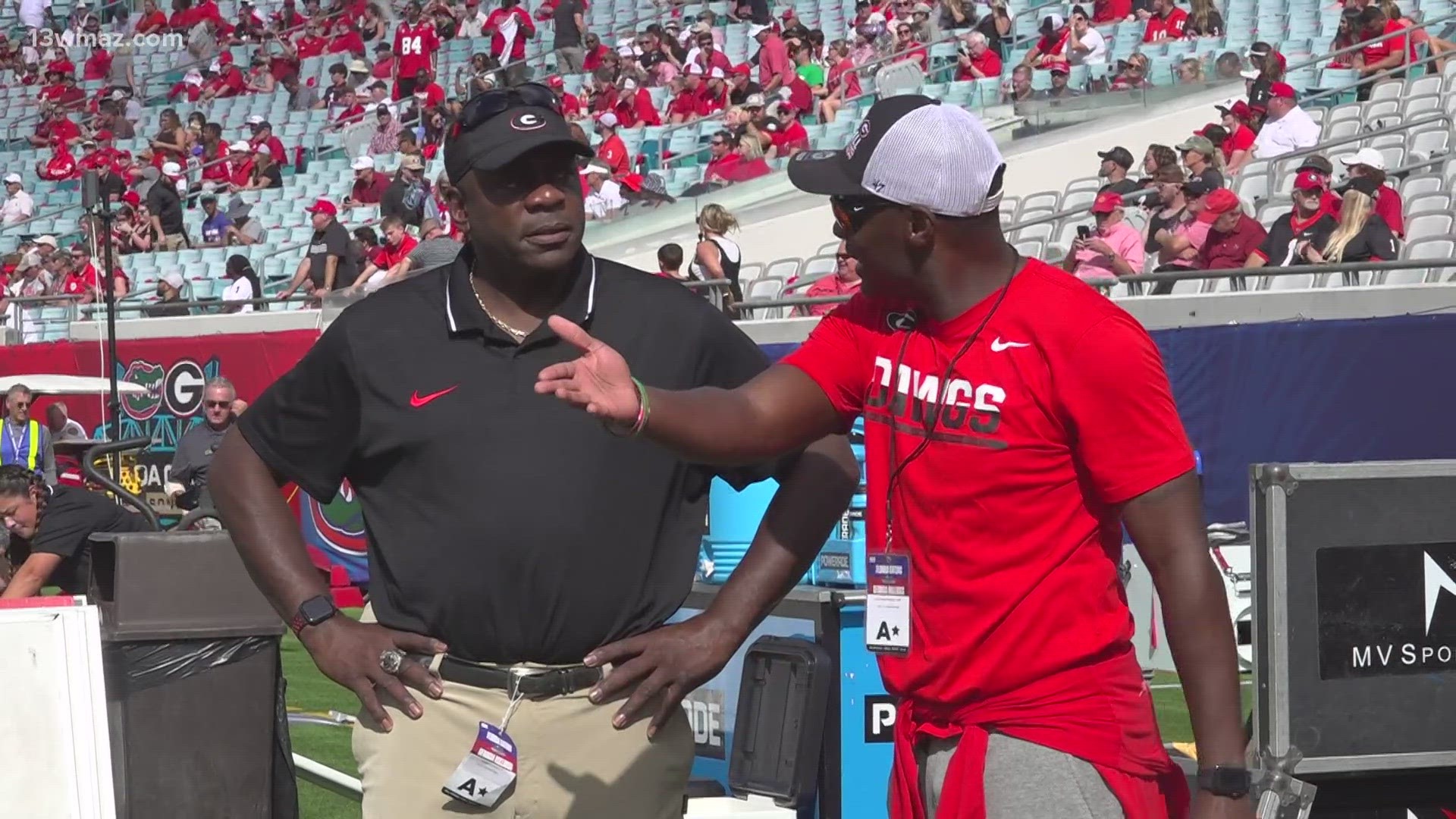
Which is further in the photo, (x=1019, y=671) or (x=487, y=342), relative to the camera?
(x=487, y=342)

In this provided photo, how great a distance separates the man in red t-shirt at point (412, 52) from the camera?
25766 mm

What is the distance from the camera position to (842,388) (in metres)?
3.03

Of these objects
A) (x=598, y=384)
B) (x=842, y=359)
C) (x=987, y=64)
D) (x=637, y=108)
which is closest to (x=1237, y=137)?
(x=987, y=64)

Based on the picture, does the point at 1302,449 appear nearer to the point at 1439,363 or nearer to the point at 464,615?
the point at 1439,363

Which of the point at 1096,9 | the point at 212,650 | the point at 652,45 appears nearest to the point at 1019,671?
the point at 212,650

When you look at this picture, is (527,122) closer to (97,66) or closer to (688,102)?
(688,102)

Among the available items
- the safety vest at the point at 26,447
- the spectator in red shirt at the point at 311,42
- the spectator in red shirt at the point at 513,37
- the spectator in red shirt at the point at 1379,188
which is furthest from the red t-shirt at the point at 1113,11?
the spectator in red shirt at the point at 311,42

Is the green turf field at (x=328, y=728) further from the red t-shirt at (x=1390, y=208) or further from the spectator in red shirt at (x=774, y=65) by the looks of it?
the spectator in red shirt at (x=774, y=65)

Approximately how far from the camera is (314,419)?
10.9 ft

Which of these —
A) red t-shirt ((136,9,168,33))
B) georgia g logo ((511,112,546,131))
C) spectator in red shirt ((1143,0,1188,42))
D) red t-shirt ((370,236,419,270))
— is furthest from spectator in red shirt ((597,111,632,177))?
georgia g logo ((511,112,546,131))

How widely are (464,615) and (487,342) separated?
451 millimetres

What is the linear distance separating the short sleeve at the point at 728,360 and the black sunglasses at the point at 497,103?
451mm

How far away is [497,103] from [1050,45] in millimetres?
16225

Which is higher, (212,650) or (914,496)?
(914,496)
